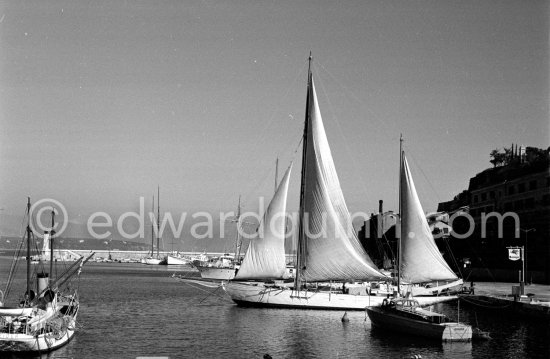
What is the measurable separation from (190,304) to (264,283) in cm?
1341

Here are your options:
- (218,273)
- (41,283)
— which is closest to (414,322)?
(41,283)

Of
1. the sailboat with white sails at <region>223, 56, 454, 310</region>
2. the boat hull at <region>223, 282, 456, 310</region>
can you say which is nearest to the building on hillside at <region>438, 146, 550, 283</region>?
the boat hull at <region>223, 282, 456, 310</region>

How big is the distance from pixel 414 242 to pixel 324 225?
11772mm

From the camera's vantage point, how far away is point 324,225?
70.0 metres

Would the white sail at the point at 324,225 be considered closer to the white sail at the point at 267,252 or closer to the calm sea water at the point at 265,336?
the white sail at the point at 267,252

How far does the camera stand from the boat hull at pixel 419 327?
5128cm

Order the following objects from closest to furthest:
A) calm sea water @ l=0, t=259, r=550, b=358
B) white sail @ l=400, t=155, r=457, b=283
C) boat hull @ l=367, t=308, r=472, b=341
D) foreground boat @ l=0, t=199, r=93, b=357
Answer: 1. foreground boat @ l=0, t=199, r=93, b=357
2. calm sea water @ l=0, t=259, r=550, b=358
3. boat hull @ l=367, t=308, r=472, b=341
4. white sail @ l=400, t=155, r=457, b=283

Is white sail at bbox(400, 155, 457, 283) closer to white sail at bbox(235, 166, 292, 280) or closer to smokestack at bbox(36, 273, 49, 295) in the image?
white sail at bbox(235, 166, 292, 280)

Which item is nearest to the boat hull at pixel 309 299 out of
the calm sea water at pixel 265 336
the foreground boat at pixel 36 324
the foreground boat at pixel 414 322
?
the calm sea water at pixel 265 336

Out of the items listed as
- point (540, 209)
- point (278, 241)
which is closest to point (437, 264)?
point (278, 241)

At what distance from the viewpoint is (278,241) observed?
2805 inches

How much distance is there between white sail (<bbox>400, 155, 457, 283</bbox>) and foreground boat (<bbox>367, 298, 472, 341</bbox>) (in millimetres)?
15684

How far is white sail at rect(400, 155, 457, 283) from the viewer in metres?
75.2

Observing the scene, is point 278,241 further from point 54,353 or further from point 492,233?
point 492,233
